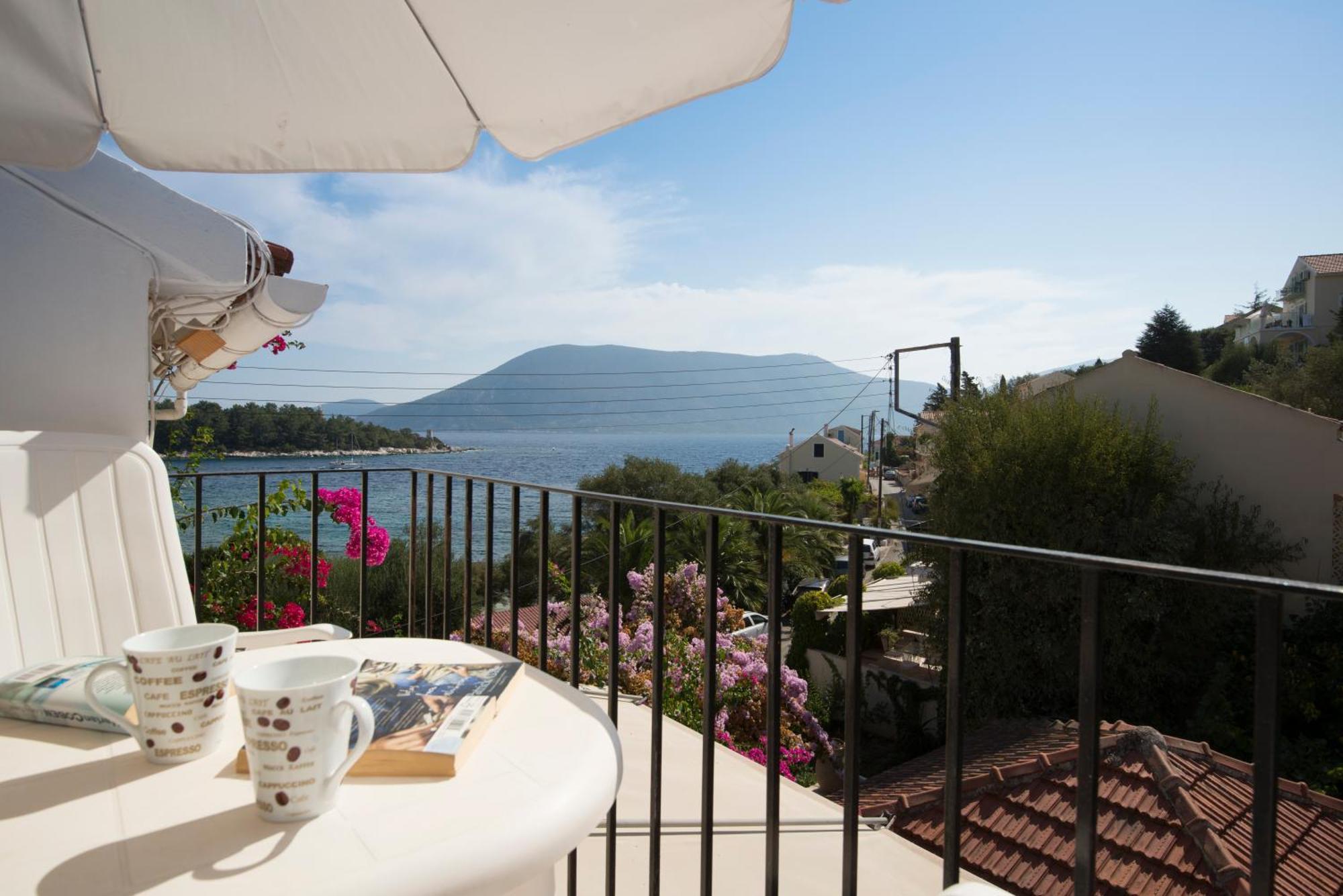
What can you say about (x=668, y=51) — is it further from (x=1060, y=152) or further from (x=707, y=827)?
(x=1060, y=152)

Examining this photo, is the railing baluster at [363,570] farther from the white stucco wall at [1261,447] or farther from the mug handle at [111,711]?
the white stucco wall at [1261,447]

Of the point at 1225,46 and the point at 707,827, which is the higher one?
the point at 1225,46

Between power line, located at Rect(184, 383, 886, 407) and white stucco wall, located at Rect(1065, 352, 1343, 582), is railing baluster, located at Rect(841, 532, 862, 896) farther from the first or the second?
power line, located at Rect(184, 383, 886, 407)

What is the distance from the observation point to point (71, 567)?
1425 millimetres

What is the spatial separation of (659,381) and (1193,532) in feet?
507

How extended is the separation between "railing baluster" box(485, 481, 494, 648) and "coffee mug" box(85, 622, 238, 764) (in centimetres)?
91

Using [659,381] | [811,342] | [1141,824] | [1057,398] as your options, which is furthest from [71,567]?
[659,381]

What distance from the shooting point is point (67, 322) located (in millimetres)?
2023

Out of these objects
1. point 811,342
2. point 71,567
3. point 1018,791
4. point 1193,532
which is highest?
point 811,342

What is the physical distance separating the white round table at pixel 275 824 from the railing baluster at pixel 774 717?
37 centimetres

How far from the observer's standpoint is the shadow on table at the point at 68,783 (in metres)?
0.64

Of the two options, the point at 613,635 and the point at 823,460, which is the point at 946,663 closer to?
the point at 613,635

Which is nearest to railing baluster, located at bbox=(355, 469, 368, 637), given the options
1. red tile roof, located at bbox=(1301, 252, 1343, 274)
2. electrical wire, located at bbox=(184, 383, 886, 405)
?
red tile roof, located at bbox=(1301, 252, 1343, 274)

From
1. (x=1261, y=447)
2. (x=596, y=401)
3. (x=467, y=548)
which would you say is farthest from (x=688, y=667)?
(x=596, y=401)
